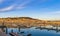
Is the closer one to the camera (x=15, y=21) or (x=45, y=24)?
(x=15, y=21)

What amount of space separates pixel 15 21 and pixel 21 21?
620cm

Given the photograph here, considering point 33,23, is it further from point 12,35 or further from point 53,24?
point 12,35

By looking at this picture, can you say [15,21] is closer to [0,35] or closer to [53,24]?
[53,24]

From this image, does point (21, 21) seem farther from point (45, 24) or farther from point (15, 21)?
point (45, 24)

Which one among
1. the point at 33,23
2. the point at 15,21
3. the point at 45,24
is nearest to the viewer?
the point at 15,21

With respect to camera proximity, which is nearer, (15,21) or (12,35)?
(12,35)

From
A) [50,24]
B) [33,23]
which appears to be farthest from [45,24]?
[33,23]

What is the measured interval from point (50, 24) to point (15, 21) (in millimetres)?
21239

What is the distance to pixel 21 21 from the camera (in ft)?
366

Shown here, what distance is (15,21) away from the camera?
10631cm

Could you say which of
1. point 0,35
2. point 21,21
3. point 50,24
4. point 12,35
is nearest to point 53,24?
point 50,24

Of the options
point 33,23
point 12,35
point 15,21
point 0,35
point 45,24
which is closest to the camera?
point 0,35

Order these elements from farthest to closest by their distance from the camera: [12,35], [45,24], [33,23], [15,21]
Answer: [33,23], [45,24], [15,21], [12,35]

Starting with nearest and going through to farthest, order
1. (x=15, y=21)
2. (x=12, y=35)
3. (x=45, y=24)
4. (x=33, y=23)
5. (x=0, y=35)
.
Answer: (x=0, y=35) → (x=12, y=35) → (x=15, y=21) → (x=45, y=24) → (x=33, y=23)
